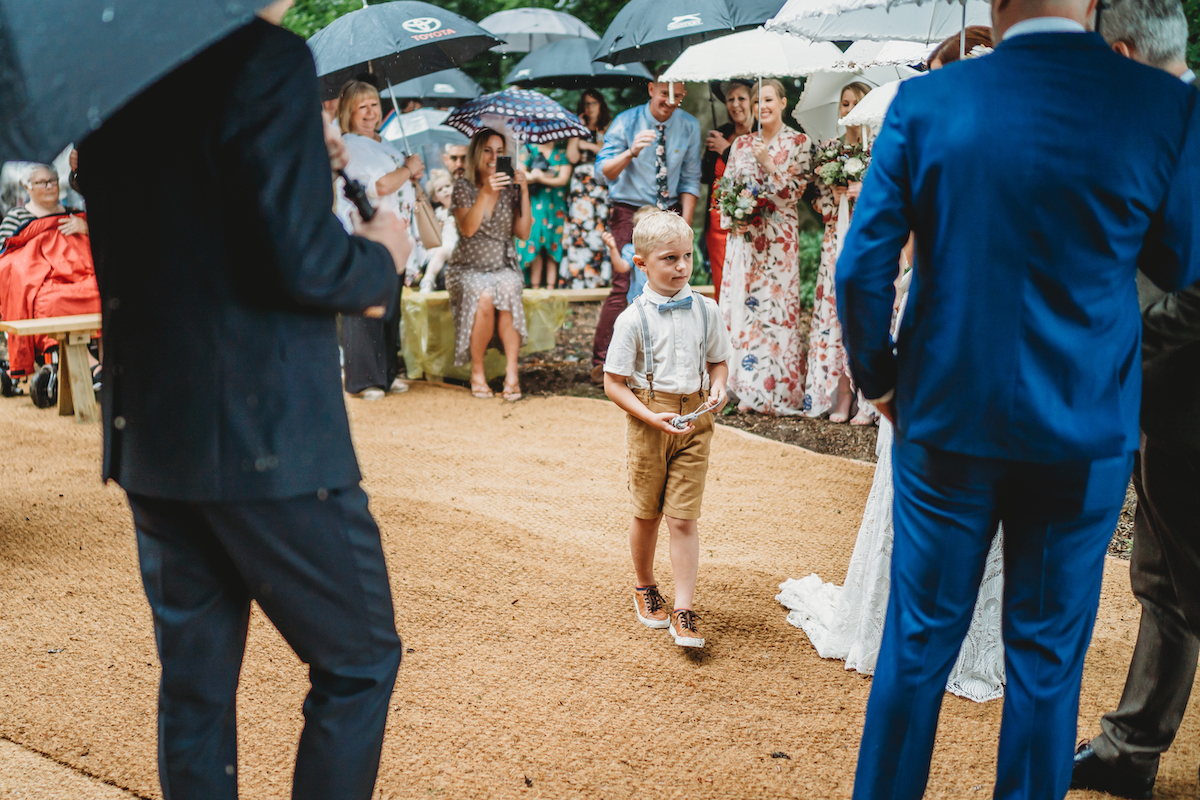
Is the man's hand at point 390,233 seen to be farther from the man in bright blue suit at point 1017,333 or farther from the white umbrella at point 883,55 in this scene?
A: the white umbrella at point 883,55

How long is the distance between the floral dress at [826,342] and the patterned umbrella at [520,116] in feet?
6.75

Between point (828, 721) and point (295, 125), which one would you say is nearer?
point (295, 125)

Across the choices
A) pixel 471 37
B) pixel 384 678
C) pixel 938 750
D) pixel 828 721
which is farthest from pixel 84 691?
pixel 471 37

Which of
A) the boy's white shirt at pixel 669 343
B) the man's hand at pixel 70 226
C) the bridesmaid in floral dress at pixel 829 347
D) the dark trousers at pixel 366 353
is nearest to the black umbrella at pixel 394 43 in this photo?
the dark trousers at pixel 366 353

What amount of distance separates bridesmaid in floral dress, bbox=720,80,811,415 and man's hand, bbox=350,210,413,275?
5.22 metres

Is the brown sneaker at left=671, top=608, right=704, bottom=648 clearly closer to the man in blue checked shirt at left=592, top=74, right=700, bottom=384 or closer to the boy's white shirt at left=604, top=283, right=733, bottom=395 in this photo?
the boy's white shirt at left=604, top=283, right=733, bottom=395

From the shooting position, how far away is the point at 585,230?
36.4 ft

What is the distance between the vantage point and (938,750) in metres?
2.86

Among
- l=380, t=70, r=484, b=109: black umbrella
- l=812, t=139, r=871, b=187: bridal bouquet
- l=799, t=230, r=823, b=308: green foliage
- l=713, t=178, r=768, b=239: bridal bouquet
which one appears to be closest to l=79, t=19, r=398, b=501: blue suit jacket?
l=812, t=139, r=871, b=187: bridal bouquet

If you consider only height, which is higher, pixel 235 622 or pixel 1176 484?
pixel 1176 484

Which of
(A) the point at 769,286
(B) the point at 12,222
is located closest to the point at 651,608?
(A) the point at 769,286

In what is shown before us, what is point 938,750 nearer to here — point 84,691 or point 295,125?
point 295,125

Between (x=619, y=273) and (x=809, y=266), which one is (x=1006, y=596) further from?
(x=809, y=266)

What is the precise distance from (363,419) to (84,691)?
393 centimetres
